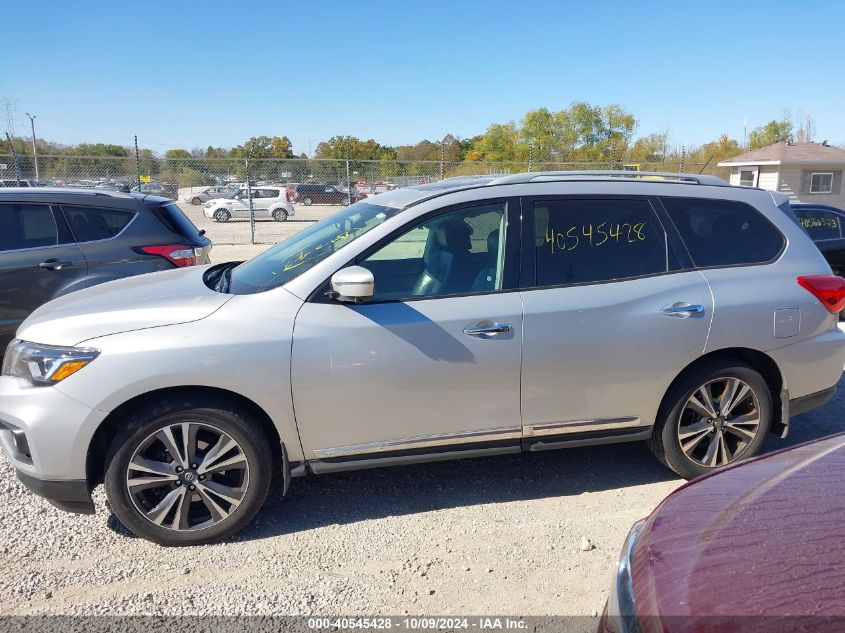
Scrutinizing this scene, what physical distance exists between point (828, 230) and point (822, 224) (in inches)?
4.1

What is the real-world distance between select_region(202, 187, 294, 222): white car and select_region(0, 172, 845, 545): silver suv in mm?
Answer: 24620

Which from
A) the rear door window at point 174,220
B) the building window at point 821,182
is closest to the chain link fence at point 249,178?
the building window at point 821,182

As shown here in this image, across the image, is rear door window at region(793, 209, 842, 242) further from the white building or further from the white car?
the white car

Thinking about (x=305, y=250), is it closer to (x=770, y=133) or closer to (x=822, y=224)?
(x=822, y=224)

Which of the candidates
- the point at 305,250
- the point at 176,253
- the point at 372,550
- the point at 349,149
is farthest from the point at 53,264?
the point at 349,149

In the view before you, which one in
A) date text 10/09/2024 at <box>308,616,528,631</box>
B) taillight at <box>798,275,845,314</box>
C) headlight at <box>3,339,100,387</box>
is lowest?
date text 10/09/2024 at <box>308,616,528,631</box>

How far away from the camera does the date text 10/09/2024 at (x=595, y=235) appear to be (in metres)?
3.85

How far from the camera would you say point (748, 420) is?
13.4 ft

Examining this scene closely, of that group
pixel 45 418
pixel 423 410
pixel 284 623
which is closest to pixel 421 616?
pixel 284 623

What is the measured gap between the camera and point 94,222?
6.17m

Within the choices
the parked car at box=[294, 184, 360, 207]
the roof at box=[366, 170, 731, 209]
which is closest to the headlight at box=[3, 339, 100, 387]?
the roof at box=[366, 170, 731, 209]

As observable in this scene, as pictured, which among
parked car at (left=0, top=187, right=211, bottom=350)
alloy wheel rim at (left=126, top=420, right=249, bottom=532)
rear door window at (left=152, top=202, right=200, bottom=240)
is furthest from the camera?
rear door window at (left=152, top=202, right=200, bottom=240)

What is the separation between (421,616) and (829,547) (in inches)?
66.4

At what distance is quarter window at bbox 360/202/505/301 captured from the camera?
362 cm
